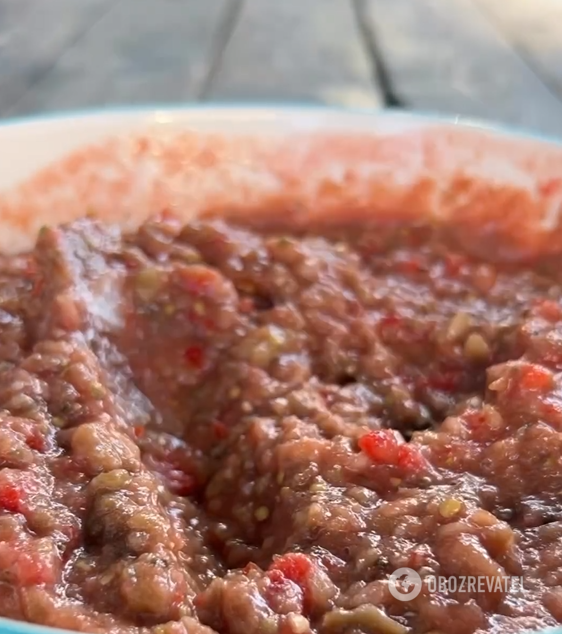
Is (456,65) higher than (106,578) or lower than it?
lower

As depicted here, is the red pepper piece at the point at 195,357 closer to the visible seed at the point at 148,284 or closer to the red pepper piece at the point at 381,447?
the visible seed at the point at 148,284

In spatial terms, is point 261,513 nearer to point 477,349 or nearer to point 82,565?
point 82,565

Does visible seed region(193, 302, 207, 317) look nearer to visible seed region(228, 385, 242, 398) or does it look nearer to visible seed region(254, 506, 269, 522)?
visible seed region(228, 385, 242, 398)

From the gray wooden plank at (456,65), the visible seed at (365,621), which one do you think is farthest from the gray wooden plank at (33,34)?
the visible seed at (365,621)

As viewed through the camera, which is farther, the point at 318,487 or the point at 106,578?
the point at 318,487

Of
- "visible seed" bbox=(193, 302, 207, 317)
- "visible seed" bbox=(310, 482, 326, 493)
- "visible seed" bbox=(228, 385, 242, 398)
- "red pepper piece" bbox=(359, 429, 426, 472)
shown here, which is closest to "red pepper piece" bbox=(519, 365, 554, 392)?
"red pepper piece" bbox=(359, 429, 426, 472)

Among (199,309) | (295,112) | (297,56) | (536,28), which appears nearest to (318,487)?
(199,309)
